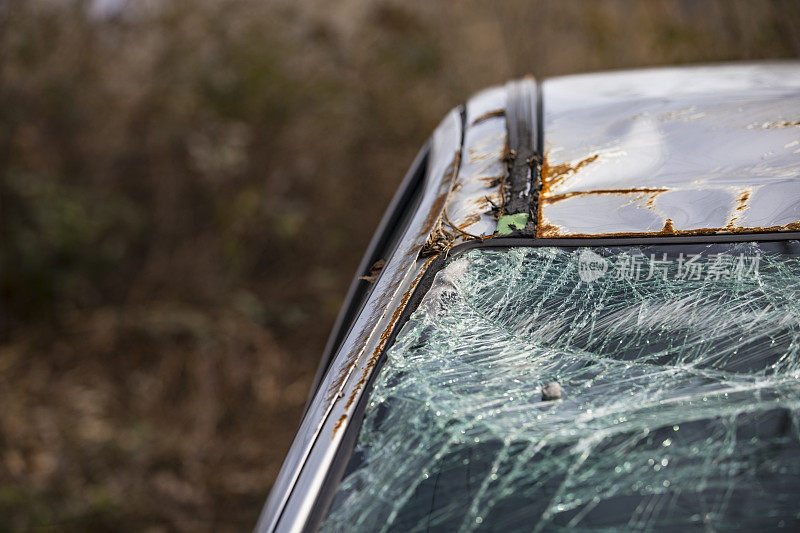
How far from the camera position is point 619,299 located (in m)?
1.21

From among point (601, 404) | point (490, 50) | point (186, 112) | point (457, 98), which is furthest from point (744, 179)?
point (490, 50)

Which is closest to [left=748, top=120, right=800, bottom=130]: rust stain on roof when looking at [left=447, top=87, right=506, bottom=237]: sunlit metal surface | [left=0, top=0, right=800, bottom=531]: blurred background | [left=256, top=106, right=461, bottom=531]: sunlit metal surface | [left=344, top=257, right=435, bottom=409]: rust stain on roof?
[left=447, top=87, right=506, bottom=237]: sunlit metal surface

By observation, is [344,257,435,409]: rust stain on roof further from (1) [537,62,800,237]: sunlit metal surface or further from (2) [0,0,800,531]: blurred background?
(2) [0,0,800,531]: blurred background

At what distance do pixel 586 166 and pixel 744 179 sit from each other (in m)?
0.29

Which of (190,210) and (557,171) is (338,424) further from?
(190,210)

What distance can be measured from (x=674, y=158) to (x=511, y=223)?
14.8 inches

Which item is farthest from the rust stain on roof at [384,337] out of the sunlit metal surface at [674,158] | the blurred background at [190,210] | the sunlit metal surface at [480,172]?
the blurred background at [190,210]

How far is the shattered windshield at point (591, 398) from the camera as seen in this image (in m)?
0.95

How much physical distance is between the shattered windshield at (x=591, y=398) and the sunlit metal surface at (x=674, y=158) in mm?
66

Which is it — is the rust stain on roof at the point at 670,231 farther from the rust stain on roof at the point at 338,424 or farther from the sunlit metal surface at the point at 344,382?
the rust stain on roof at the point at 338,424

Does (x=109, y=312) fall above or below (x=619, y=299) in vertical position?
below

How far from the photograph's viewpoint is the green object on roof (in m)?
1.31

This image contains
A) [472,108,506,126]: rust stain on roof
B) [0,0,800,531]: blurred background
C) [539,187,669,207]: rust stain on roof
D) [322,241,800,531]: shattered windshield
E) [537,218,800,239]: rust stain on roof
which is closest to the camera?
[322,241,800,531]: shattered windshield

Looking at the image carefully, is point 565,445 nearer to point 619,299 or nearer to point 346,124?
point 619,299
